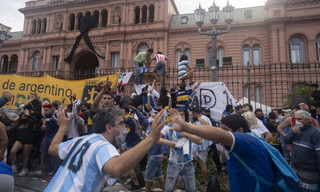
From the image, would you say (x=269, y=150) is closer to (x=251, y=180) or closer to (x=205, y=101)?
(x=251, y=180)

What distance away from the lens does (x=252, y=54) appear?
2203 centimetres

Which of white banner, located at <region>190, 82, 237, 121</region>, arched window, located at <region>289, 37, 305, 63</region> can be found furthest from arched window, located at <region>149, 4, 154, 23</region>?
white banner, located at <region>190, 82, 237, 121</region>

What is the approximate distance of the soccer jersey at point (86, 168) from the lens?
182cm

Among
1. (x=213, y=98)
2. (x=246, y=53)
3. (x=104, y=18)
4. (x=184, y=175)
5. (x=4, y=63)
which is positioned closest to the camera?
(x=184, y=175)

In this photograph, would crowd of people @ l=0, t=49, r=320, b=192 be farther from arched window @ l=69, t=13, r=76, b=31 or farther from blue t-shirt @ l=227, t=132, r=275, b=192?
arched window @ l=69, t=13, r=76, b=31

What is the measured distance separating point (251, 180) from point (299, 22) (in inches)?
942

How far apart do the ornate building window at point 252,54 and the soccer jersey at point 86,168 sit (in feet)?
74.0

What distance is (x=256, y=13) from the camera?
24.3 metres

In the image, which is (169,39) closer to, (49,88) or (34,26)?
(49,88)

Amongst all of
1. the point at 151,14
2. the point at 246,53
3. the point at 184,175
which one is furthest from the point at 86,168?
the point at 151,14

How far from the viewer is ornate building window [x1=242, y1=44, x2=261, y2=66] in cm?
2207

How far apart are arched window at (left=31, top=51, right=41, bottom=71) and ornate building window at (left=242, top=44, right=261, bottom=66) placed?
25.4 meters

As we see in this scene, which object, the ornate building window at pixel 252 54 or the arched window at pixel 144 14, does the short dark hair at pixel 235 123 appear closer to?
the ornate building window at pixel 252 54

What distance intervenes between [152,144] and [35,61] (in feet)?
103
